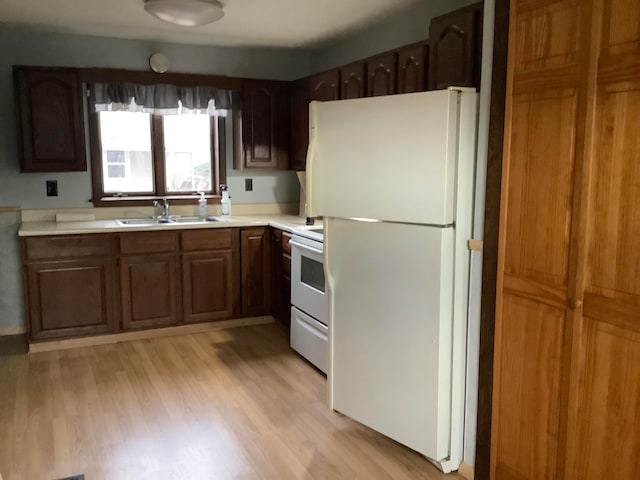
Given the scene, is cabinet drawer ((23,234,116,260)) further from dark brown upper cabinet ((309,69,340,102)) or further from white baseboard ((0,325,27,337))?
dark brown upper cabinet ((309,69,340,102))

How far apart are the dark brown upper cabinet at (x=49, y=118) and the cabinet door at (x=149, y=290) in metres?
0.87

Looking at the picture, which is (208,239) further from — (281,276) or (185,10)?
(185,10)

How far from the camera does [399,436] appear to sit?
2.59 meters

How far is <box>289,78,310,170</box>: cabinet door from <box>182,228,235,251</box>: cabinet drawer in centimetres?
86

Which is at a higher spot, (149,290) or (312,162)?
(312,162)

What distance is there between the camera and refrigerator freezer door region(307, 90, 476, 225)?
228cm

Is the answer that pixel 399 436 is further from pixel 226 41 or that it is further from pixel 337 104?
pixel 226 41

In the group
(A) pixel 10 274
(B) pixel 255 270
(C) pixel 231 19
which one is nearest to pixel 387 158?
(C) pixel 231 19

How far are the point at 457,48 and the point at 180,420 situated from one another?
90.8 inches

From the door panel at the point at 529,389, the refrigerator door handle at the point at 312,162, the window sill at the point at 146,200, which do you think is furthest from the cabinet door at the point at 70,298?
the door panel at the point at 529,389

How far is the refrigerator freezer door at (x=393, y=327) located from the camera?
2375 mm

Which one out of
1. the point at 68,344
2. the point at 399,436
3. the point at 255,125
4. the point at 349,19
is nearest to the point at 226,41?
the point at 255,125

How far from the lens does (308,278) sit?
12.0ft

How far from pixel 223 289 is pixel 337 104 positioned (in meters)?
2.25
